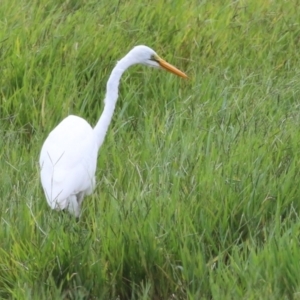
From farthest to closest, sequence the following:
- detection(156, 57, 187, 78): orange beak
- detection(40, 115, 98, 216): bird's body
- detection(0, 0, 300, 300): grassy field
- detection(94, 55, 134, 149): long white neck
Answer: detection(156, 57, 187, 78): orange beak
detection(94, 55, 134, 149): long white neck
detection(40, 115, 98, 216): bird's body
detection(0, 0, 300, 300): grassy field

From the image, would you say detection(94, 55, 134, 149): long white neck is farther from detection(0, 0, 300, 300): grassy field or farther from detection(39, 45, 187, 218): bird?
detection(0, 0, 300, 300): grassy field

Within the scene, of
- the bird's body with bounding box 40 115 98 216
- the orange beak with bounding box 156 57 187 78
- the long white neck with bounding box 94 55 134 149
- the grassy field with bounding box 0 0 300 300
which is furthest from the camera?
the orange beak with bounding box 156 57 187 78

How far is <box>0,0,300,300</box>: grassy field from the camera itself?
2.83 meters

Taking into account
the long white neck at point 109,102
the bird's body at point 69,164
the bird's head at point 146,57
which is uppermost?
the bird's head at point 146,57

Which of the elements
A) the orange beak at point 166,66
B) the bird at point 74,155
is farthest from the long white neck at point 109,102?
the orange beak at point 166,66

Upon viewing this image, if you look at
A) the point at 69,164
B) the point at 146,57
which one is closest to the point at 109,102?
the point at 146,57

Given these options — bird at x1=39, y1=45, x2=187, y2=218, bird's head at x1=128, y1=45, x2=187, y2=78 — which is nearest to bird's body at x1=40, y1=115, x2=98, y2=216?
bird at x1=39, y1=45, x2=187, y2=218

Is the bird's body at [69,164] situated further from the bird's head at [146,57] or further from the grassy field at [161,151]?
the bird's head at [146,57]

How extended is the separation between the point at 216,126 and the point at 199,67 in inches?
33.5

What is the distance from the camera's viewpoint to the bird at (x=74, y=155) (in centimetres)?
326

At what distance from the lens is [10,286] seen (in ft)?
9.51

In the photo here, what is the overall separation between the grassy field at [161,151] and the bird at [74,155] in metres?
0.07

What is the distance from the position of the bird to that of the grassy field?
0.23 feet

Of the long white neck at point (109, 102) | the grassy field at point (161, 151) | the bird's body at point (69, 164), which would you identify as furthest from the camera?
the long white neck at point (109, 102)
